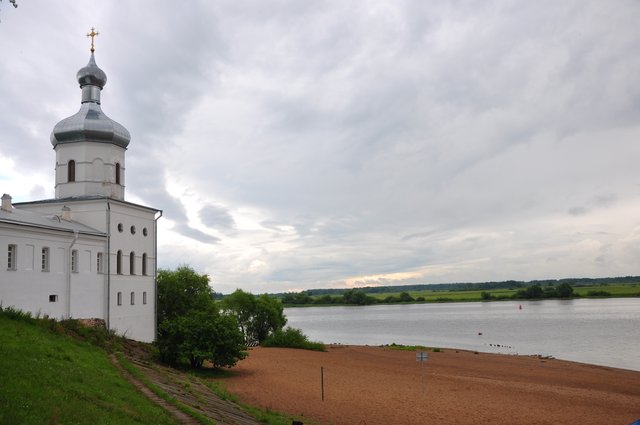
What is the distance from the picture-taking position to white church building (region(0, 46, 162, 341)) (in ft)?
86.4

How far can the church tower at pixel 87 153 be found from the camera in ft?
106

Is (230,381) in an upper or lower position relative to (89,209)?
lower

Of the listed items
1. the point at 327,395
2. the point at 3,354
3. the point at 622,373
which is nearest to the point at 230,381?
the point at 327,395

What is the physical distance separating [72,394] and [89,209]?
2110cm

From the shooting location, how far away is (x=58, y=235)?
27.8 meters

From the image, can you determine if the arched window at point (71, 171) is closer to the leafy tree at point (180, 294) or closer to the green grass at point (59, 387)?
the leafy tree at point (180, 294)

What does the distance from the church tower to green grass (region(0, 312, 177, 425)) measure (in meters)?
14.0

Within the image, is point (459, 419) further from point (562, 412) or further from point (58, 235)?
point (58, 235)

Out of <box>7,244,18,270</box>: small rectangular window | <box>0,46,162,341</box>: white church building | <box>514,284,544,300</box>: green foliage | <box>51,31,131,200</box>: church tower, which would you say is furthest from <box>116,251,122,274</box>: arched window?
<box>514,284,544,300</box>: green foliage

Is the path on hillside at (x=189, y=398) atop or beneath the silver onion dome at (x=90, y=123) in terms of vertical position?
beneath

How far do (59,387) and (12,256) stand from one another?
15178 millimetres

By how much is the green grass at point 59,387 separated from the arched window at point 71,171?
566 inches

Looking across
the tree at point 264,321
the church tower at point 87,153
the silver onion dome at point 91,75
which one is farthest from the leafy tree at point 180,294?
the silver onion dome at point 91,75

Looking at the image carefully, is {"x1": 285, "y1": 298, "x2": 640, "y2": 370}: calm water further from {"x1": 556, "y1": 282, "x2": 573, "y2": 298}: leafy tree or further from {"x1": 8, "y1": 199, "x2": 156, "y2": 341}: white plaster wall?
{"x1": 556, "y1": 282, "x2": 573, "y2": 298}: leafy tree
